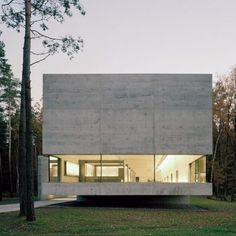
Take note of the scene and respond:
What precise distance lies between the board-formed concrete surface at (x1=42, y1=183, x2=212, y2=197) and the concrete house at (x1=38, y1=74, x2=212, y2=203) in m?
0.26

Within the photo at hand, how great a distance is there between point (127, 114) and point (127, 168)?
2.72m

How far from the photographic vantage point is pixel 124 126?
26297 millimetres

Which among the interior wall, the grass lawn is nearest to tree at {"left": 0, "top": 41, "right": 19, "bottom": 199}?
the interior wall

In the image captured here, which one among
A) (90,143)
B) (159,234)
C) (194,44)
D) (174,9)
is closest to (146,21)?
(174,9)

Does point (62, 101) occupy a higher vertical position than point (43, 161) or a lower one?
higher

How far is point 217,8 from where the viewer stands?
23281 mm

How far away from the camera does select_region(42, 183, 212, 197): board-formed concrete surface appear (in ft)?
84.4

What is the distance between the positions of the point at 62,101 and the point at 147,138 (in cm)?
471

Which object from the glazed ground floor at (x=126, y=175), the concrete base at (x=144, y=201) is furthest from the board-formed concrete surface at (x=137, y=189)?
the concrete base at (x=144, y=201)

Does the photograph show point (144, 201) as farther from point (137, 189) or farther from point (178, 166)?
point (137, 189)

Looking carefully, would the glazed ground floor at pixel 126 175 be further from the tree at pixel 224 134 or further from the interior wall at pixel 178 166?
the tree at pixel 224 134

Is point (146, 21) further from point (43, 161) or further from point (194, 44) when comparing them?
point (43, 161)

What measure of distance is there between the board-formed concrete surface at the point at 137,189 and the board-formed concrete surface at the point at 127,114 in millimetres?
1647

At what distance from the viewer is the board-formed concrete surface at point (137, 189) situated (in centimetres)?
2573
